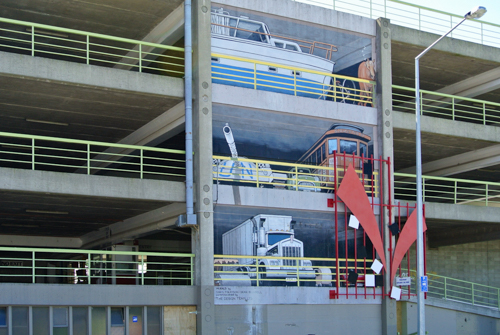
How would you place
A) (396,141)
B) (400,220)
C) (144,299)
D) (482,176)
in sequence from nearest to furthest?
(144,299) < (400,220) < (396,141) < (482,176)

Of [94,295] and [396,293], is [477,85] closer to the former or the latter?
[396,293]

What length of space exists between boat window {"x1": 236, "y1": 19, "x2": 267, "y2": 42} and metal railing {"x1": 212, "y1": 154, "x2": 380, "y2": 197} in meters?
4.49

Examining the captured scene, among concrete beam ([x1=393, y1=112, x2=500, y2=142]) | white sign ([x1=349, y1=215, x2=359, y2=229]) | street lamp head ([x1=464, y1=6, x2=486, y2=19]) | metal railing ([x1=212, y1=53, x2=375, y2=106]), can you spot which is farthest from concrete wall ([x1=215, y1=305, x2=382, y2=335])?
street lamp head ([x1=464, y1=6, x2=486, y2=19])

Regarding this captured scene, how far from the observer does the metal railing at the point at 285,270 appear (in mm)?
20344

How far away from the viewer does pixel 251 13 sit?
22.4 metres

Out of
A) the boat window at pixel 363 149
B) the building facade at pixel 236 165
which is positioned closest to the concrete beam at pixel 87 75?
the building facade at pixel 236 165

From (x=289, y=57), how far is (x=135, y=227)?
8977 mm

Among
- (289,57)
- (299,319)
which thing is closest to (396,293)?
(299,319)

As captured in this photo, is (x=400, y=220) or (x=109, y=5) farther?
(x=400, y=220)

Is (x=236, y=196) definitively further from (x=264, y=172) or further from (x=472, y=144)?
(x=472, y=144)

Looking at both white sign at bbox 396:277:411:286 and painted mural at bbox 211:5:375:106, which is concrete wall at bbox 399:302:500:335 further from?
painted mural at bbox 211:5:375:106

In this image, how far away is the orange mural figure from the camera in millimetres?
24234

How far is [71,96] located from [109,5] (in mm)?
3613

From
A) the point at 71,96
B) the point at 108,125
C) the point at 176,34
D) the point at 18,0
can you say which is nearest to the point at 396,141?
the point at 176,34
